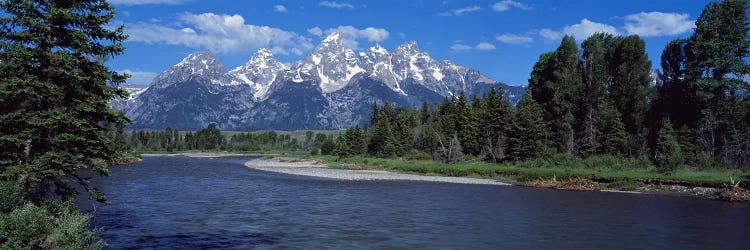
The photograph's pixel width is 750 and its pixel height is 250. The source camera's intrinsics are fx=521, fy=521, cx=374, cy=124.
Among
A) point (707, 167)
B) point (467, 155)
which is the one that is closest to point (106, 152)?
point (707, 167)

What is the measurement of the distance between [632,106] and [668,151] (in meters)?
20.0

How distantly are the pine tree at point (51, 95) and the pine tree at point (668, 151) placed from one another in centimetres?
5592

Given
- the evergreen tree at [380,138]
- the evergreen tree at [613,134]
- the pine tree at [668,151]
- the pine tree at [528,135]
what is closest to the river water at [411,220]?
the pine tree at [668,151]

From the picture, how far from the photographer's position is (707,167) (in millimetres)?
59438

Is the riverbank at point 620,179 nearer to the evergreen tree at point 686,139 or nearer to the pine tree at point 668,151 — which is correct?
the pine tree at point 668,151

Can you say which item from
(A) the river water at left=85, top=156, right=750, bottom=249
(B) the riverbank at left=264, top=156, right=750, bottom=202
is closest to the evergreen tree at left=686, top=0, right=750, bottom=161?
(B) the riverbank at left=264, top=156, right=750, bottom=202

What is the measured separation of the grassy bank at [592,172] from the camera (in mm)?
53031

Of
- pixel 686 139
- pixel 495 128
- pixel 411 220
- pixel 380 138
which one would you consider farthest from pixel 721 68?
pixel 380 138

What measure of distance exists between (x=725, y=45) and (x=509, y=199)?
43.3 metres

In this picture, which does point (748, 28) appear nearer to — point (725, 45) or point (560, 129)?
point (725, 45)

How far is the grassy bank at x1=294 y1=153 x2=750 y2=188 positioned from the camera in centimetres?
5303

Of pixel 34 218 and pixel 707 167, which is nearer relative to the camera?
A: pixel 34 218

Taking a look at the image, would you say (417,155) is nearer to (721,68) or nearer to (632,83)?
(632,83)

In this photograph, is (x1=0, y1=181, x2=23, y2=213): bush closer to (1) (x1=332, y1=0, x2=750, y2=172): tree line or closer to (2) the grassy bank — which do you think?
(2) the grassy bank
